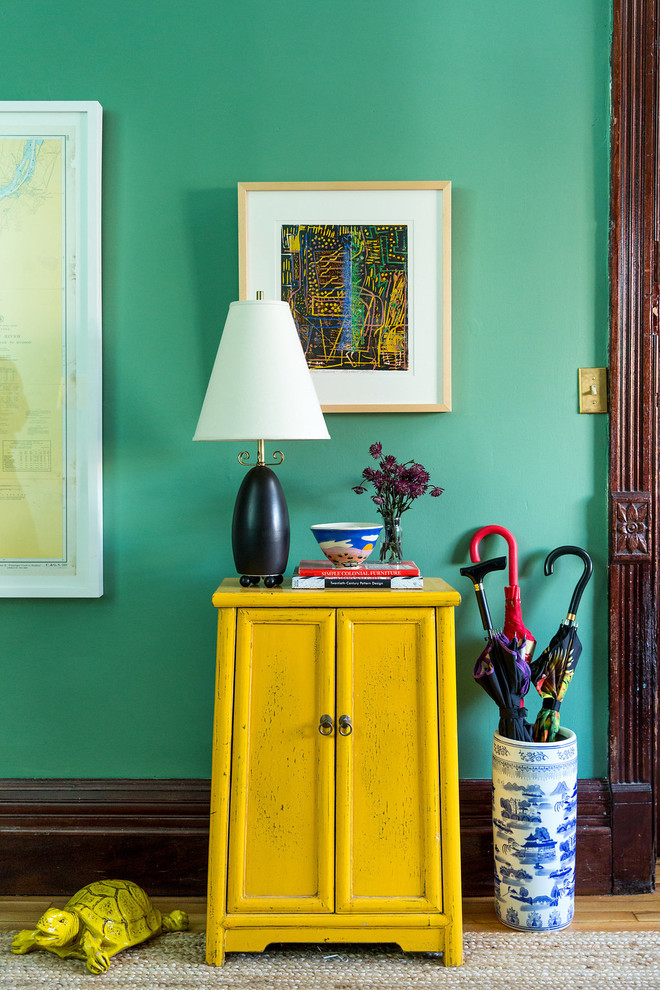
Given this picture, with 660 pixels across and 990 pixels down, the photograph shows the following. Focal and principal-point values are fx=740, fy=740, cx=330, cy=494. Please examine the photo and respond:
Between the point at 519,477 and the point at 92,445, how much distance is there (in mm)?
→ 1239

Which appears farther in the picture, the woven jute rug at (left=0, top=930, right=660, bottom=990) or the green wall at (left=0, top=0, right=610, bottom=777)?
the green wall at (left=0, top=0, right=610, bottom=777)

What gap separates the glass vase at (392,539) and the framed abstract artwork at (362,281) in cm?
32

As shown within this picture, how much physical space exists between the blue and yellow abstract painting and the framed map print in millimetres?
583

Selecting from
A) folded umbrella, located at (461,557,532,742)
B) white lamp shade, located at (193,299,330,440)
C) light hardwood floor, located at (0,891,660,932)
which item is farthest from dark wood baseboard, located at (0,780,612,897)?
white lamp shade, located at (193,299,330,440)

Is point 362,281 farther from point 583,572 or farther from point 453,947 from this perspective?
point 453,947

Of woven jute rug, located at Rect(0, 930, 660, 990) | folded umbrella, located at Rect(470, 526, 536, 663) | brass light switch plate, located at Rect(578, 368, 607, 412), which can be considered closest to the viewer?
woven jute rug, located at Rect(0, 930, 660, 990)

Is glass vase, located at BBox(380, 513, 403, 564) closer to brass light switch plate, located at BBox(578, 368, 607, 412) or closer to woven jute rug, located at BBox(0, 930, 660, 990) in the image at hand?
brass light switch plate, located at BBox(578, 368, 607, 412)

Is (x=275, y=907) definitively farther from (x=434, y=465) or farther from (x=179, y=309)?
(x=179, y=309)

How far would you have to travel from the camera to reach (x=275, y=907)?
5.79 ft

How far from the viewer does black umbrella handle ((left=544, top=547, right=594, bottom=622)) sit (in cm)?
203

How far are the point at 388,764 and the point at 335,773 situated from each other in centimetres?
13

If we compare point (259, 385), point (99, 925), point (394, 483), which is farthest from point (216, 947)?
point (259, 385)

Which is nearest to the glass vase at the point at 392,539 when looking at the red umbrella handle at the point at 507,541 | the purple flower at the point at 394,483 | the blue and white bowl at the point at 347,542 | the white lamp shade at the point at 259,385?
the purple flower at the point at 394,483

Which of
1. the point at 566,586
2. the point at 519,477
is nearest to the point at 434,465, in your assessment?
the point at 519,477
